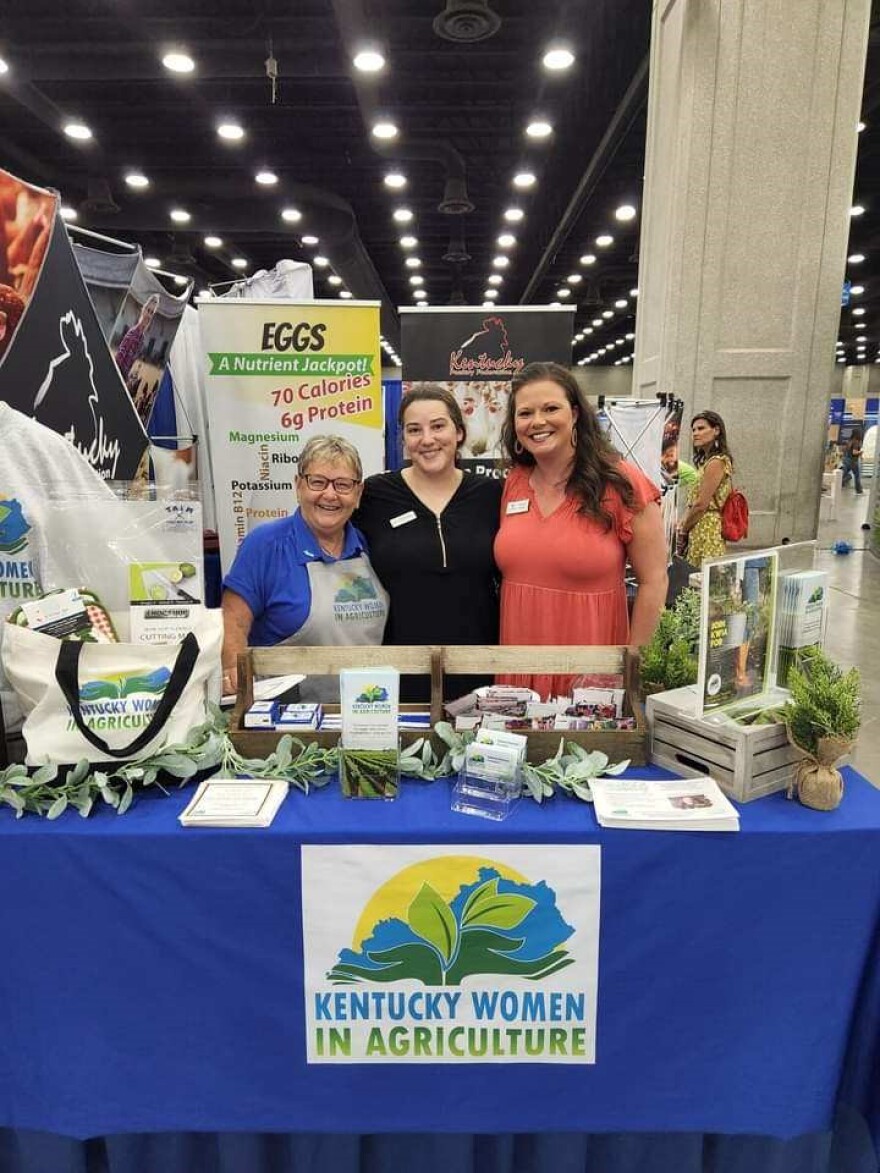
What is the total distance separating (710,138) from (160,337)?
3.96m

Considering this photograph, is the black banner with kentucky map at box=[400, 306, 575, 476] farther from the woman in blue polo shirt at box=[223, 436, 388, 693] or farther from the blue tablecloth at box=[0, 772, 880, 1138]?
the blue tablecloth at box=[0, 772, 880, 1138]

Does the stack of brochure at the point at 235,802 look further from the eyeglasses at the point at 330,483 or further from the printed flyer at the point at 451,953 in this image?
the eyeglasses at the point at 330,483

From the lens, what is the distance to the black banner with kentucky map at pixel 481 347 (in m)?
4.44

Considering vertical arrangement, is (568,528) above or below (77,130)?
below

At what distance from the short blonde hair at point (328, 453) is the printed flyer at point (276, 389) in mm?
1861

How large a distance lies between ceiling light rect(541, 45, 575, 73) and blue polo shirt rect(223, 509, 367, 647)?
18.9 ft

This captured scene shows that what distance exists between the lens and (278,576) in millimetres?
1805

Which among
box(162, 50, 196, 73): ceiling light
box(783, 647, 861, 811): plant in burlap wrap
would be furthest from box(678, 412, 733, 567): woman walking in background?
box(162, 50, 196, 73): ceiling light

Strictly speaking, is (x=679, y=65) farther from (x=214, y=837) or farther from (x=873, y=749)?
(x=214, y=837)

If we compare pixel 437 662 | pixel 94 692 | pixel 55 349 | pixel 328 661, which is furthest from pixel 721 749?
pixel 55 349

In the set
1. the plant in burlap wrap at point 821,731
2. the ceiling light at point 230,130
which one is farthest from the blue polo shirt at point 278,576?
the ceiling light at point 230,130

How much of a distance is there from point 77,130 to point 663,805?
363 inches

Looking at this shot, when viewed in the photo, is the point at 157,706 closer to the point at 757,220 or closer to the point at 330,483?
the point at 330,483

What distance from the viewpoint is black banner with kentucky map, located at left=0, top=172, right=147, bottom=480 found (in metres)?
2.08
